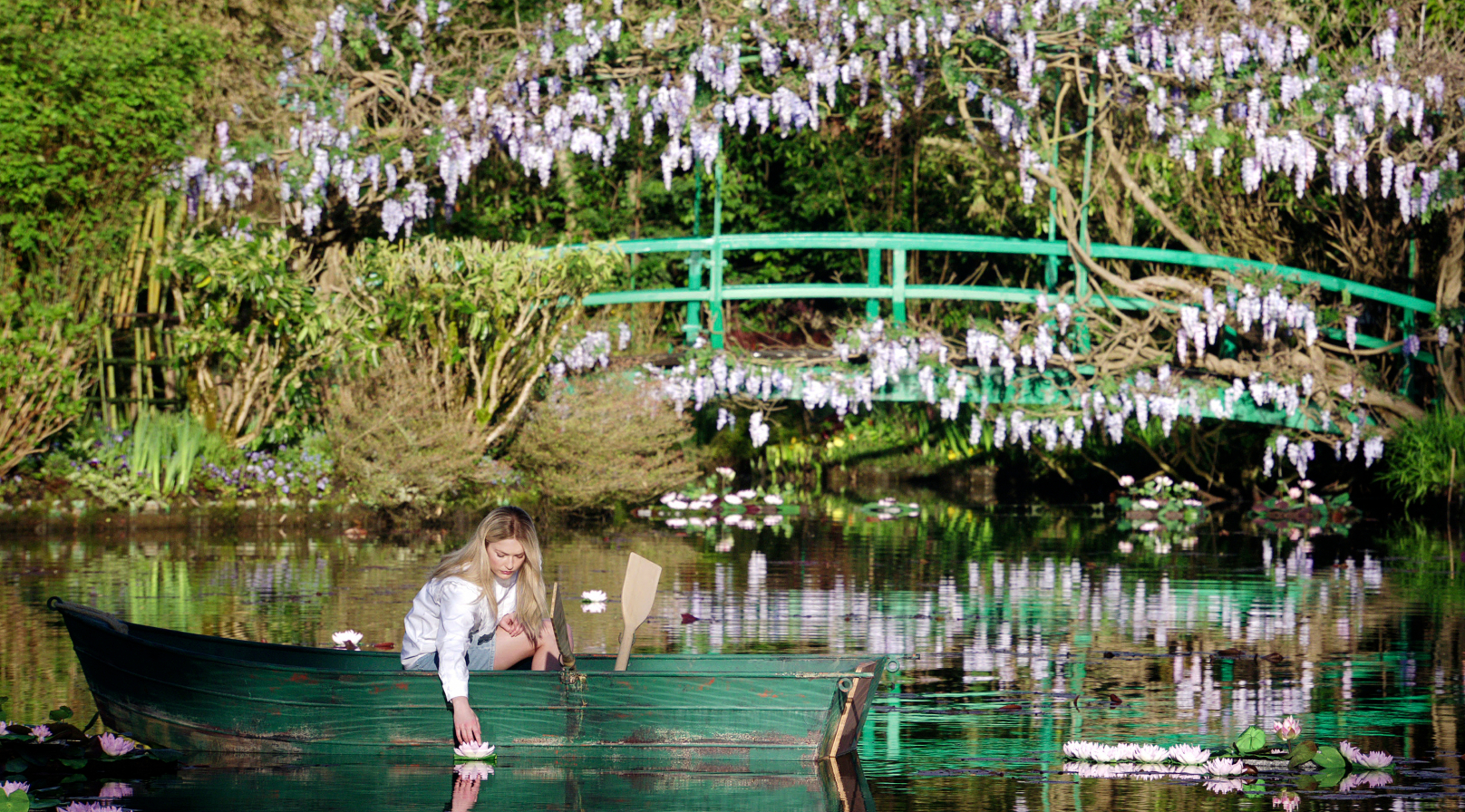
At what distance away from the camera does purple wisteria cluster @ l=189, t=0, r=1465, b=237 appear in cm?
1497

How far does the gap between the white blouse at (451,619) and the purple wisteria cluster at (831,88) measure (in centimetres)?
983

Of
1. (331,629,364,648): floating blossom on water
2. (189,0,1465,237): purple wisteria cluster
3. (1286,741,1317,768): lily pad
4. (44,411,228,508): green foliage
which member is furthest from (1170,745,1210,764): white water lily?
(189,0,1465,237): purple wisteria cluster

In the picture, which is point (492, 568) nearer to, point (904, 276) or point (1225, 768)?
point (1225, 768)

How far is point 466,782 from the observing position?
5.54m

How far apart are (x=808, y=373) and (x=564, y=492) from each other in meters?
2.69

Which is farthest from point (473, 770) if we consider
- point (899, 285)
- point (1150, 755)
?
point (899, 285)

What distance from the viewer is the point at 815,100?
1551cm

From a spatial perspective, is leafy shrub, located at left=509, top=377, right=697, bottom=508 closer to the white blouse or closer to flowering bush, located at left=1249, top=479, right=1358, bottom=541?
flowering bush, located at left=1249, top=479, right=1358, bottom=541

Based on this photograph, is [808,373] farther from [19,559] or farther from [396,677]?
[396,677]

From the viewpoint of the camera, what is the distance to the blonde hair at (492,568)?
5.82m

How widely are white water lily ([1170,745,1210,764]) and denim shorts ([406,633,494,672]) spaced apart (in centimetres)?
208

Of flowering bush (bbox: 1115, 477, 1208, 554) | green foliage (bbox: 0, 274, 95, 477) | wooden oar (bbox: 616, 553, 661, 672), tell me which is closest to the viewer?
wooden oar (bbox: 616, 553, 661, 672)

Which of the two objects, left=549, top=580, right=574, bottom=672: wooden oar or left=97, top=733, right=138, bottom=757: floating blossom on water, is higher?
left=549, top=580, right=574, bottom=672: wooden oar

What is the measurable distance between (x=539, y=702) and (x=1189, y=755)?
193 centimetres
